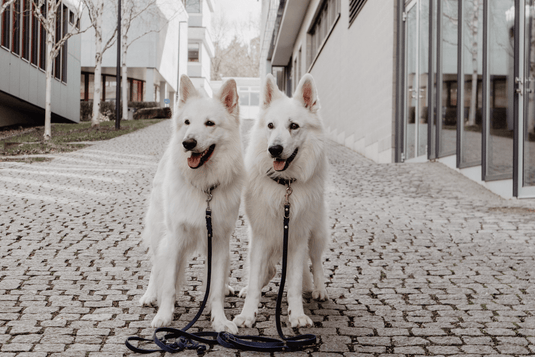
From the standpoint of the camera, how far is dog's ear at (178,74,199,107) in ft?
13.0

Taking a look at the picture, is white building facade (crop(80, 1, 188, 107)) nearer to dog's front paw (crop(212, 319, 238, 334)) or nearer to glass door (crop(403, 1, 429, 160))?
glass door (crop(403, 1, 429, 160))

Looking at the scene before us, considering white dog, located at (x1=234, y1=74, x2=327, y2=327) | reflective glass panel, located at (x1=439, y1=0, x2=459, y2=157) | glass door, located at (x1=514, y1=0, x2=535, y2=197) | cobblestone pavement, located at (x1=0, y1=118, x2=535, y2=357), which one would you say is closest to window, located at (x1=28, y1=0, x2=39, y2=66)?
cobblestone pavement, located at (x1=0, y1=118, x2=535, y2=357)

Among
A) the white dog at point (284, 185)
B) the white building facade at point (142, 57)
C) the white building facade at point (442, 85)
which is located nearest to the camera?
the white dog at point (284, 185)

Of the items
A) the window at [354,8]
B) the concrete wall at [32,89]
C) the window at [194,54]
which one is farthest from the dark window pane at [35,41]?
the window at [194,54]

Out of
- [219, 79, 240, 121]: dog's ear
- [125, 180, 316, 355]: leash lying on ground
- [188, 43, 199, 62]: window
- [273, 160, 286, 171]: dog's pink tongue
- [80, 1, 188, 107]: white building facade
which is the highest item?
[188, 43, 199, 62]: window

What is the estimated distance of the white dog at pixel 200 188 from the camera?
3877mm

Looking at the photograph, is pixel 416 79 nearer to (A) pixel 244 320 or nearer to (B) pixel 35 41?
(A) pixel 244 320

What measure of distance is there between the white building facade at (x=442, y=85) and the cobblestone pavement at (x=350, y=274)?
2.73 feet

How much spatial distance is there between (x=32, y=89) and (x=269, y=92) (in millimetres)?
23880

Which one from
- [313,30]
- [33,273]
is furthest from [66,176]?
[313,30]

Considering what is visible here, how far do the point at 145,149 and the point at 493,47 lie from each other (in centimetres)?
1205

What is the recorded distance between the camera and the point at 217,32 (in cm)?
7944

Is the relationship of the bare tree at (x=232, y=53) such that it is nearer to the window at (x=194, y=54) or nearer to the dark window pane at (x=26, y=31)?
the window at (x=194, y=54)

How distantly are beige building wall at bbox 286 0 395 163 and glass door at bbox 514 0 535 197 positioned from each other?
5.02 m
